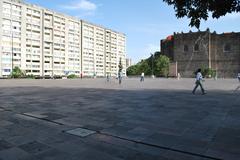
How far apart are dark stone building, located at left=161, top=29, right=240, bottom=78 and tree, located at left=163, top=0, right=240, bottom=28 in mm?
90520

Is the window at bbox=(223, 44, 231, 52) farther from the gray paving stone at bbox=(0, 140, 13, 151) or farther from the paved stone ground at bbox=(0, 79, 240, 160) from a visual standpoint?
the gray paving stone at bbox=(0, 140, 13, 151)

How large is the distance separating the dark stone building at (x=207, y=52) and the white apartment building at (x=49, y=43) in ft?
121

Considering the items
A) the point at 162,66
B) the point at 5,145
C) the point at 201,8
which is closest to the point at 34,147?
the point at 5,145

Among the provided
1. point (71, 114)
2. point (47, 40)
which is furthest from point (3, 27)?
point (71, 114)

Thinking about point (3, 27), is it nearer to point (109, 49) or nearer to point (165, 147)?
point (109, 49)

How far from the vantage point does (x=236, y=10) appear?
170 inches

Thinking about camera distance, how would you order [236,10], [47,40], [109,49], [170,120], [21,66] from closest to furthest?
[236,10]
[170,120]
[21,66]
[47,40]
[109,49]

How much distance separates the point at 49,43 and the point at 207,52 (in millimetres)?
57878

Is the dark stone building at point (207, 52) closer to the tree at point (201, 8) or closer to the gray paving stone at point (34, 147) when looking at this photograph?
the tree at point (201, 8)

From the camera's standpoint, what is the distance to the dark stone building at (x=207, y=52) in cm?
8812

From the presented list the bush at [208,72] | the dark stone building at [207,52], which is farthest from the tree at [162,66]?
the bush at [208,72]

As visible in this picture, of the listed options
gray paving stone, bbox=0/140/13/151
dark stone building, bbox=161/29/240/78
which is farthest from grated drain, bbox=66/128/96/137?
dark stone building, bbox=161/29/240/78

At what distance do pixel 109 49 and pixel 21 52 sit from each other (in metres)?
49.9

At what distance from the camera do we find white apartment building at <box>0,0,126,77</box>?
7762 cm
